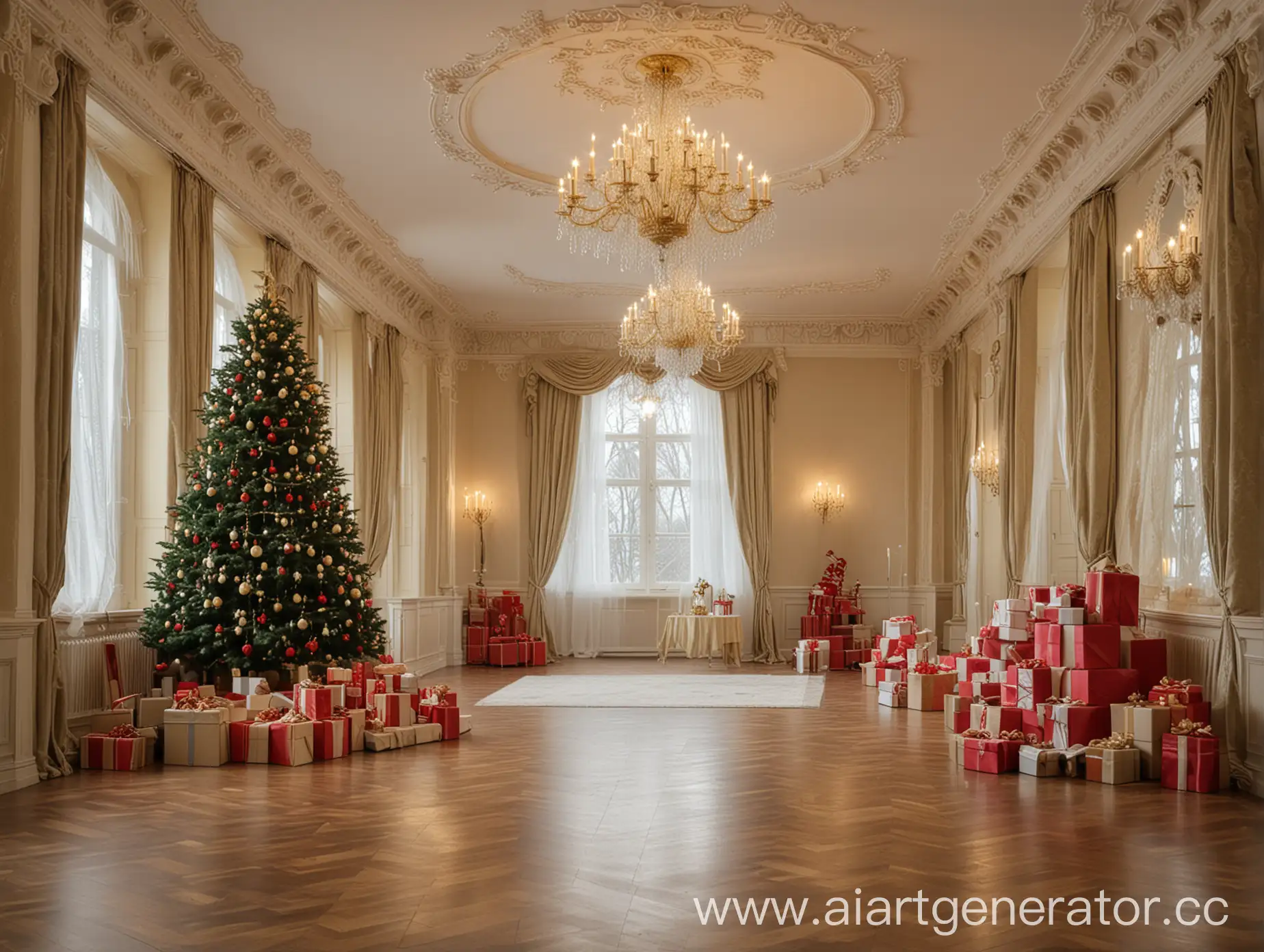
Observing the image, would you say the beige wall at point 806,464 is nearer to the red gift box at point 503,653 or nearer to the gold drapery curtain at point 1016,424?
the red gift box at point 503,653

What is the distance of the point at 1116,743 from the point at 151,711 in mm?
5699

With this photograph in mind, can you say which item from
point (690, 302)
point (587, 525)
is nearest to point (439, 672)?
point (587, 525)

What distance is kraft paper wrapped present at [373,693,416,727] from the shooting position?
7617 mm

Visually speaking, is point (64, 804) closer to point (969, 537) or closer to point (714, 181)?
point (714, 181)

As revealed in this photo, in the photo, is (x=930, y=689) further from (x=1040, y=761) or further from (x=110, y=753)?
(x=110, y=753)

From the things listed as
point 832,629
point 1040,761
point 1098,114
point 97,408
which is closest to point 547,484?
point 832,629

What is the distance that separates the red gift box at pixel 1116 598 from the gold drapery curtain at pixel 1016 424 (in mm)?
3400

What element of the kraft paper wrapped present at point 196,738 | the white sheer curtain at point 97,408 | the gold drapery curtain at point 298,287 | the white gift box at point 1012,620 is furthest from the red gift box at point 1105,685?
the gold drapery curtain at point 298,287

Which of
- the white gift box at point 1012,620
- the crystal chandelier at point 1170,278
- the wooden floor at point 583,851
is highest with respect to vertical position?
the crystal chandelier at point 1170,278

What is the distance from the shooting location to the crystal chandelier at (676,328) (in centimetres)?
1051

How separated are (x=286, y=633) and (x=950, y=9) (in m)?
5.64

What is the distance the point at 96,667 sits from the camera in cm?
729

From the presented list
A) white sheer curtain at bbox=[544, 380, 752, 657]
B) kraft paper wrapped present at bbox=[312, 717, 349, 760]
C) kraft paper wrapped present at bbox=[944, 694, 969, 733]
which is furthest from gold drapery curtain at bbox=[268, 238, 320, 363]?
white sheer curtain at bbox=[544, 380, 752, 657]

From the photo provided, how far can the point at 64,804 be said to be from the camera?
18.4ft
